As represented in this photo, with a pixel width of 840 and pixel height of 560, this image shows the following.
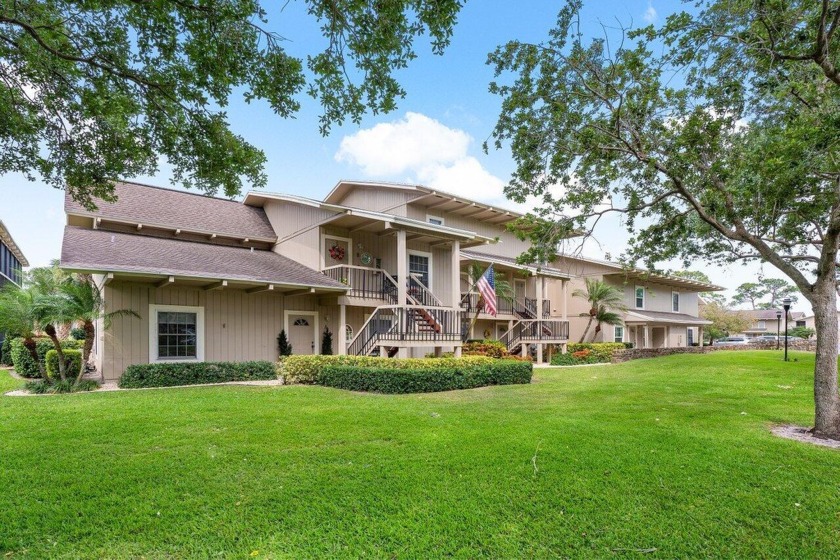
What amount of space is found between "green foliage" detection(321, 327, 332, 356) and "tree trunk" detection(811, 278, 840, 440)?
13.1 m

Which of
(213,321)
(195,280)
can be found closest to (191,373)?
(213,321)

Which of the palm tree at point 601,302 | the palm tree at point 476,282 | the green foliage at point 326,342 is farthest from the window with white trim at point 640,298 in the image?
the green foliage at point 326,342

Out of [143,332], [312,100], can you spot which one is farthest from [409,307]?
[312,100]

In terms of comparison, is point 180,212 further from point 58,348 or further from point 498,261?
point 498,261

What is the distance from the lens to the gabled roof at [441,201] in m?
18.9

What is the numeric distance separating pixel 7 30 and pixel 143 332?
8.72 m

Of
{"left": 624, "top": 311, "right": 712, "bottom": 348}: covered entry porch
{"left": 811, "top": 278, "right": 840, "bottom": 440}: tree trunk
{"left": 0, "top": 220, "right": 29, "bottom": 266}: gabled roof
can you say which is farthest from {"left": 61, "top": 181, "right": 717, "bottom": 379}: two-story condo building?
{"left": 0, "top": 220, "right": 29, "bottom": 266}: gabled roof

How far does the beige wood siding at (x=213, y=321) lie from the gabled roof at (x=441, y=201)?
5.73m

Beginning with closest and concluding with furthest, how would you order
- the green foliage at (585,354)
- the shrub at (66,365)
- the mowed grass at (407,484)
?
the mowed grass at (407,484) → the shrub at (66,365) → the green foliage at (585,354)

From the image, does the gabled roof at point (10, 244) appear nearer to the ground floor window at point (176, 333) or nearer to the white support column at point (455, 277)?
the ground floor window at point (176, 333)

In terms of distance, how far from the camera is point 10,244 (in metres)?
28.2

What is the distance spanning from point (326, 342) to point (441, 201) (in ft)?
24.5

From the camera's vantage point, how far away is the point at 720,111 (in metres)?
8.15

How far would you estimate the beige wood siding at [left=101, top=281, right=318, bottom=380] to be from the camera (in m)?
13.0
